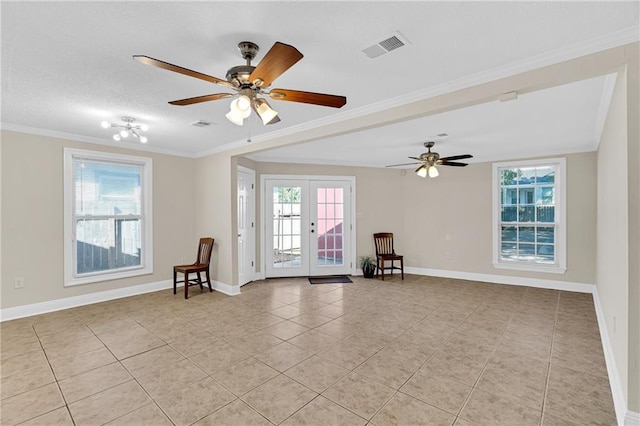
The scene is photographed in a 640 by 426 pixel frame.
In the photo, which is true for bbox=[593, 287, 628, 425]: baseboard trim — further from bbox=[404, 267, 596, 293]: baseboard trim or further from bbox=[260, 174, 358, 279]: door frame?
bbox=[260, 174, 358, 279]: door frame

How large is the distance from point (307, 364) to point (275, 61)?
251 cm

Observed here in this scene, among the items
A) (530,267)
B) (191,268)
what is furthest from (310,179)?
(530,267)

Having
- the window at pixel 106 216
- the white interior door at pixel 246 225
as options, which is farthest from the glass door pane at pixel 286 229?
the window at pixel 106 216

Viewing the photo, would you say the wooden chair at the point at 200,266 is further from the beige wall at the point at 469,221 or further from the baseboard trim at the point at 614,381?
the baseboard trim at the point at 614,381

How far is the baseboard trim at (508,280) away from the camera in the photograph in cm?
538

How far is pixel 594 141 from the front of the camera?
15.6 feet

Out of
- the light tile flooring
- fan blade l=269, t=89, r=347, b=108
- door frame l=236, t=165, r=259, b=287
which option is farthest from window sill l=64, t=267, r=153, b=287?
fan blade l=269, t=89, r=347, b=108

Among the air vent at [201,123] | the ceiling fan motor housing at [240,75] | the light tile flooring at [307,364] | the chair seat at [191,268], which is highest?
the air vent at [201,123]

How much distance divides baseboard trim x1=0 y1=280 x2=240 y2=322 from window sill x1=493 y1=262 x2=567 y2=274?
16.6 ft

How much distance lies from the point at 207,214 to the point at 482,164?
18.0 feet

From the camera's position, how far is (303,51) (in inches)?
85.5

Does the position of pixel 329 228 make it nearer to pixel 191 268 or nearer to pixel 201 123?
pixel 191 268

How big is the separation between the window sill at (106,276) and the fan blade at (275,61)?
14.6 feet

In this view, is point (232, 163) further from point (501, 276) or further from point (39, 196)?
point (501, 276)
